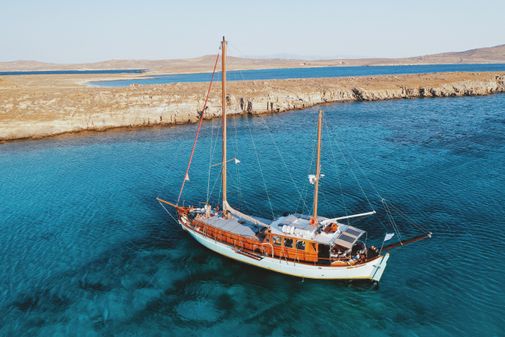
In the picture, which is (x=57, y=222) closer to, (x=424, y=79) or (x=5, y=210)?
(x=5, y=210)

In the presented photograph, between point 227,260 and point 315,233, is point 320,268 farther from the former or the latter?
point 227,260

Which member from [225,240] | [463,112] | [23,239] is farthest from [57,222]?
[463,112]

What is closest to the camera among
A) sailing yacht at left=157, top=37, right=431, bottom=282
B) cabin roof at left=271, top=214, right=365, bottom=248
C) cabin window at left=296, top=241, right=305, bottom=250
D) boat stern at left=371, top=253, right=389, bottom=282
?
boat stern at left=371, top=253, right=389, bottom=282

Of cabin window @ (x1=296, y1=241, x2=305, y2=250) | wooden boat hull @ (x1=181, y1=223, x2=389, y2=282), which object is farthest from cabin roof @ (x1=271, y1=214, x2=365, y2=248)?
wooden boat hull @ (x1=181, y1=223, x2=389, y2=282)

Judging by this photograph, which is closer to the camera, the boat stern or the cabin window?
the boat stern

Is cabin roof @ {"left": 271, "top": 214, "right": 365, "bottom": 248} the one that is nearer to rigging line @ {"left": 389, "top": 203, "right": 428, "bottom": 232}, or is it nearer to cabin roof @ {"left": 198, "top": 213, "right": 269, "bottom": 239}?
cabin roof @ {"left": 198, "top": 213, "right": 269, "bottom": 239}
